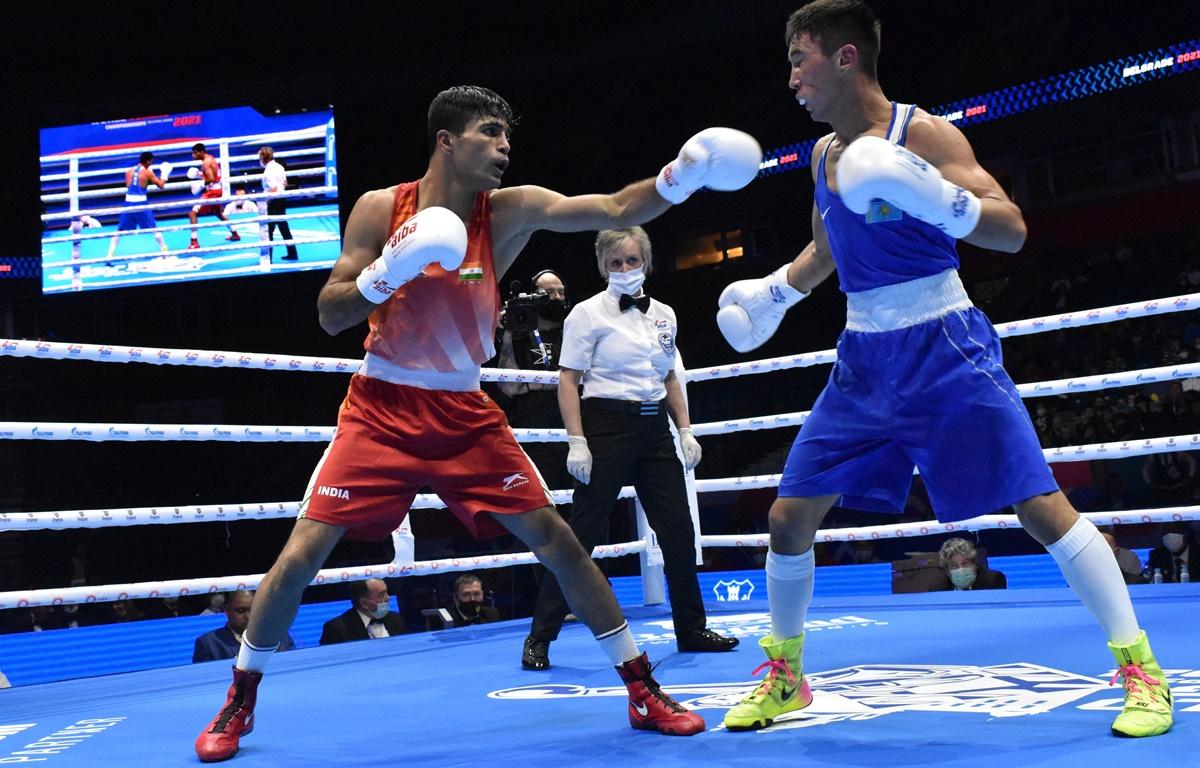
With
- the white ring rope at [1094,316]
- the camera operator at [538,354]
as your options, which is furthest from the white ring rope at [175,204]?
the white ring rope at [1094,316]

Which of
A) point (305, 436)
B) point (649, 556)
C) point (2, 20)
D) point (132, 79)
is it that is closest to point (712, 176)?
point (305, 436)

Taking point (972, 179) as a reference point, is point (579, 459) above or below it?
below

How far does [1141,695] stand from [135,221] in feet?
31.0

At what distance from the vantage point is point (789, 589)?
7.20 feet

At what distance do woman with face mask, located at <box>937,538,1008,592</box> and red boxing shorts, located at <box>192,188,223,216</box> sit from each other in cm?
719

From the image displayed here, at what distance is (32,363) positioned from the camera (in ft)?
48.7

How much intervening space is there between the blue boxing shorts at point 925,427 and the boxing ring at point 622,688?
1.35 ft

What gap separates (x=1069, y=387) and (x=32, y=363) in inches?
575

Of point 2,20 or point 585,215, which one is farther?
point 2,20

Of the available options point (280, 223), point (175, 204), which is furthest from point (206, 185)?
point (280, 223)

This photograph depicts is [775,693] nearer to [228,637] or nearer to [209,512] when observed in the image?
[209,512]

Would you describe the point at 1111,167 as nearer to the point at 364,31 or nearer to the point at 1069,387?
the point at 364,31

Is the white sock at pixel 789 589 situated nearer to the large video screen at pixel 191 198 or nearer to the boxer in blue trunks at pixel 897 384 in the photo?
the boxer in blue trunks at pixel 897 384

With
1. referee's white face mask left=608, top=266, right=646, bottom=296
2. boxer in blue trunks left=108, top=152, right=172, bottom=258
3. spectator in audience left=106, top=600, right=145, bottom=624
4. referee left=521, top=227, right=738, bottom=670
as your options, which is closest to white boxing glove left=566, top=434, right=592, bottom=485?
referee left=521, top=227, right=738, bottom=670
